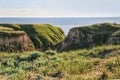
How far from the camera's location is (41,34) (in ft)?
333

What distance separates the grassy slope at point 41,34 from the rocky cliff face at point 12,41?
14.1 meters

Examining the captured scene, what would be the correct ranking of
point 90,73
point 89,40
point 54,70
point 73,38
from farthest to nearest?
point 73,38 → point 89,40 → point 54,70 → point 90,73

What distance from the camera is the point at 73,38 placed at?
2749 inches

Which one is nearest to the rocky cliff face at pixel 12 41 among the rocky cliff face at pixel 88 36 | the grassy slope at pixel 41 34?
the rocky cliff face at pixel 88 36

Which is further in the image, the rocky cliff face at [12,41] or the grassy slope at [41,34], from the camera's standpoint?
the grassy slope at [41,34]

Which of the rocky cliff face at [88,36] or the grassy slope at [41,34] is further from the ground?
the rocky cliff face at [88,36]

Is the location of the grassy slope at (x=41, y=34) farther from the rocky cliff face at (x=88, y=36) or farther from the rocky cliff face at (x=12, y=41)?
the rocky cliff face at (x=88, y=36)

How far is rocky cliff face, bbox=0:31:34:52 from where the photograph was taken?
72.8 meters

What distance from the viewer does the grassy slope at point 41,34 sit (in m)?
96.4

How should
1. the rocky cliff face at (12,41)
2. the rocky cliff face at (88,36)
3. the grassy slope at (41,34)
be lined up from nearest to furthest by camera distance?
the rocky cliff face at (88,36) → the rocky cliff face at (12,41) → the grassy slope at (41,34)

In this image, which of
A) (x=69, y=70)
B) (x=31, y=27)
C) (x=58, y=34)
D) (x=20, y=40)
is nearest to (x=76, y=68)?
(x=69, y=70)

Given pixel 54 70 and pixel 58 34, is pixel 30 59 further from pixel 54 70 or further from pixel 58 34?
pixel 58 34

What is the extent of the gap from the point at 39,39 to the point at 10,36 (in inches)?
1004

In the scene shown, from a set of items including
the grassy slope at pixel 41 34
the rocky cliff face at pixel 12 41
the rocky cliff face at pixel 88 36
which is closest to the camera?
the rocky cliff face at pixel 88 36
